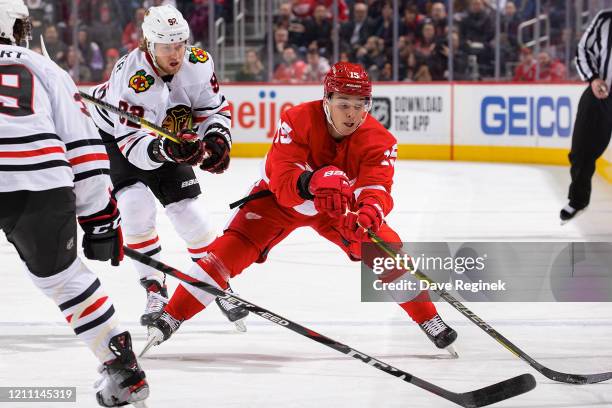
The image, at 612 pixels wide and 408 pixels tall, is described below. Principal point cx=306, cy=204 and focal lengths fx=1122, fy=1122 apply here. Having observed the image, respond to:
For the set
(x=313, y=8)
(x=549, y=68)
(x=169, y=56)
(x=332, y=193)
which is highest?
(x=313, y=8)

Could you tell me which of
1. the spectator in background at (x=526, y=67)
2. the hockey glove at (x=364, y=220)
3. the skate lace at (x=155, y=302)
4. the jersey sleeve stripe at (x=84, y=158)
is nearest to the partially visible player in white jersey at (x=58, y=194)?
the jersey sleeve stripe at (x=84, y=158)

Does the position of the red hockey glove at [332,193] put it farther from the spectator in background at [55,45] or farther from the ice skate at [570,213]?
the spectator in background at [55,45]

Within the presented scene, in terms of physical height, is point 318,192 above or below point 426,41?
below

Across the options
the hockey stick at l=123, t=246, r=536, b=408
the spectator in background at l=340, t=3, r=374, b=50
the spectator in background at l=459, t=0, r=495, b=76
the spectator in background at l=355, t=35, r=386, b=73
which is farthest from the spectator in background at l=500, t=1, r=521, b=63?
the hockey stick at l=123, t=246, r=536, b=408

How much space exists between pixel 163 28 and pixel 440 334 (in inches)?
54.9

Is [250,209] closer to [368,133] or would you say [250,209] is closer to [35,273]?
[368,133]

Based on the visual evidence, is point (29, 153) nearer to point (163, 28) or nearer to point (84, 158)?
point (84, 158)

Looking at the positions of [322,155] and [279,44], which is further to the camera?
[279,44]

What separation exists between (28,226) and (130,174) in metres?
1.45

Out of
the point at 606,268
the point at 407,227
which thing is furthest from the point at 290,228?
the point at 407,227

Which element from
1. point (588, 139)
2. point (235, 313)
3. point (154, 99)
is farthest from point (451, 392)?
point (588, 139)

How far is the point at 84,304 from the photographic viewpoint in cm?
268

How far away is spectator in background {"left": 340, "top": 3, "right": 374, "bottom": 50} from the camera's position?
11.8 metres

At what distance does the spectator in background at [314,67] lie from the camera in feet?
39.0
